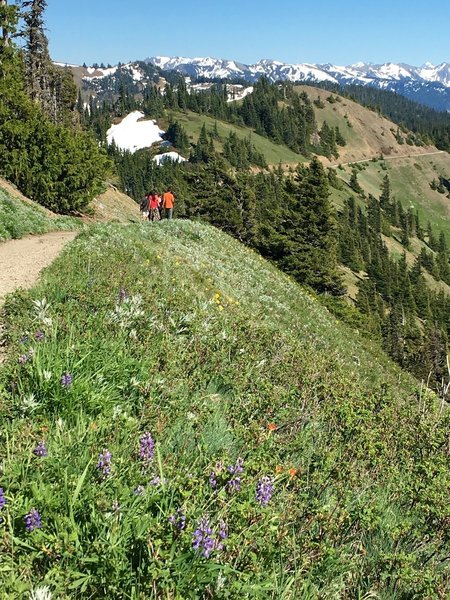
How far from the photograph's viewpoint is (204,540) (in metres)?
2.43

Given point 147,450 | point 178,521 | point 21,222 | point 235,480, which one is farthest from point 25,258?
point 178,521

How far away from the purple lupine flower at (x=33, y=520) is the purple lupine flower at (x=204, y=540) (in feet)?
2.65

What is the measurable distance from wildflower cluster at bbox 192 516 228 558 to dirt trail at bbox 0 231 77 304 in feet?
20.6

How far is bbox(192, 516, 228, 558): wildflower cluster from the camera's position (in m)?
2.40

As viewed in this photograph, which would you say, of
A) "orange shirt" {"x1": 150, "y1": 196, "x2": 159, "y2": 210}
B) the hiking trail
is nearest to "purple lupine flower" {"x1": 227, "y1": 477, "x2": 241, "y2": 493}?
the hiking trail

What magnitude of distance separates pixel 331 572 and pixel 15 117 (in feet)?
101

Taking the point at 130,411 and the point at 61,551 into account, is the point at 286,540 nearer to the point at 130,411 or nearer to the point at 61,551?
the point at 61,551

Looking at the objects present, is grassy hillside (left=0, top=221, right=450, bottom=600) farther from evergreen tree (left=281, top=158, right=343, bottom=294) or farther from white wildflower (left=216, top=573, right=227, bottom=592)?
evergreen tree (left=281, top=158, right=343, bottom=294)

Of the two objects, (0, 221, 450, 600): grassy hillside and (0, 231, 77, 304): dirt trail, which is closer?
(0, 221, 450, 600): grassy hillside

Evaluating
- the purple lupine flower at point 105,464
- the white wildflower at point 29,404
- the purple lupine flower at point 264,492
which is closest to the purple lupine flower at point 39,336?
the white wildflower at point 29,404

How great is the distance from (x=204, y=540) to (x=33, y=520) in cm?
88

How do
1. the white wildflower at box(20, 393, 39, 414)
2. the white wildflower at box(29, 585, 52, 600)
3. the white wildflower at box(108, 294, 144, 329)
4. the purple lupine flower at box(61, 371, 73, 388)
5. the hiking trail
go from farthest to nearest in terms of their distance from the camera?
the hiking trail < the white wildflower at box(108, 294, 144, 329) < the purple lupine flower at box(61, 371, 73, 388) < the white wildflower at box(20, 393, 39, 414) < the white wildflower at box(29, 585, 52, 600)

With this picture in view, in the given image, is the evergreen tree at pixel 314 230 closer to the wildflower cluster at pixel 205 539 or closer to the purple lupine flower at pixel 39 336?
the purple lupine flower at pixel 39 336

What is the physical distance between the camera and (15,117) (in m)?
28.3
